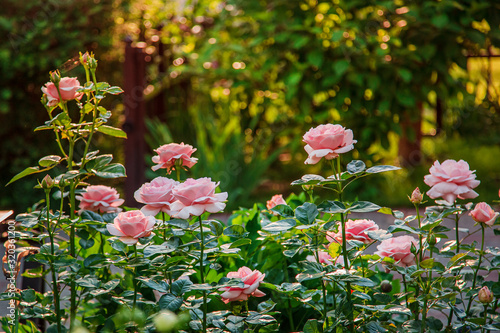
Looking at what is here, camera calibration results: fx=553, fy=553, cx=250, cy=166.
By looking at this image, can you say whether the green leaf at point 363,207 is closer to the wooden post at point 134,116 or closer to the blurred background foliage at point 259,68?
the blurred background foliage at point 259,68

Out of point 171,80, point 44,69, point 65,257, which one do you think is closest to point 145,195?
point 65,257

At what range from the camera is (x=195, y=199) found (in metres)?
1.02

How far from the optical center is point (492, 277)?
2.46m

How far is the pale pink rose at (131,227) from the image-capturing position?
104 centimetres

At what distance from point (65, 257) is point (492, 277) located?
2.00 metres

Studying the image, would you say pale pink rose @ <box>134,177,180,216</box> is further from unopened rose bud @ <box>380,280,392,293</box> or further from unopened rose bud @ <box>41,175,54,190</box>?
unopened rose bud @ <box>380,280,392,293</box>

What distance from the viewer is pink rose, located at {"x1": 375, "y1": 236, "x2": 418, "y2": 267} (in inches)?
46.1

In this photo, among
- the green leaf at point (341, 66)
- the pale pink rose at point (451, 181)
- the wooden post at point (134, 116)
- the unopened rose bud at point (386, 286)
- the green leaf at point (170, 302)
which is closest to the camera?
the green leaf at point (170, 302)

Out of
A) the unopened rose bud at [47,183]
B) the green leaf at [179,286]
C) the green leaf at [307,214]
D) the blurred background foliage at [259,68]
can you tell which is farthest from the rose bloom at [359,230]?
the blurred background foliage at [259,68]

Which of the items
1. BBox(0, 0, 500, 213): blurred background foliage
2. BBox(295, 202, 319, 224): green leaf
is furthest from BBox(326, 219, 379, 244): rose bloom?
BBox(0, 0, 500, 213): blurred background foliage

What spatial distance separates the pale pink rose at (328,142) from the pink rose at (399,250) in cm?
26

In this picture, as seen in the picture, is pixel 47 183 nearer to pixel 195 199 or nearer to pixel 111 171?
pixel 111 171

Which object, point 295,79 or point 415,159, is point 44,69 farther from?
point 415,159

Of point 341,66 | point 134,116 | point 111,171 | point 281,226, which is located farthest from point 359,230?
point 134,116
